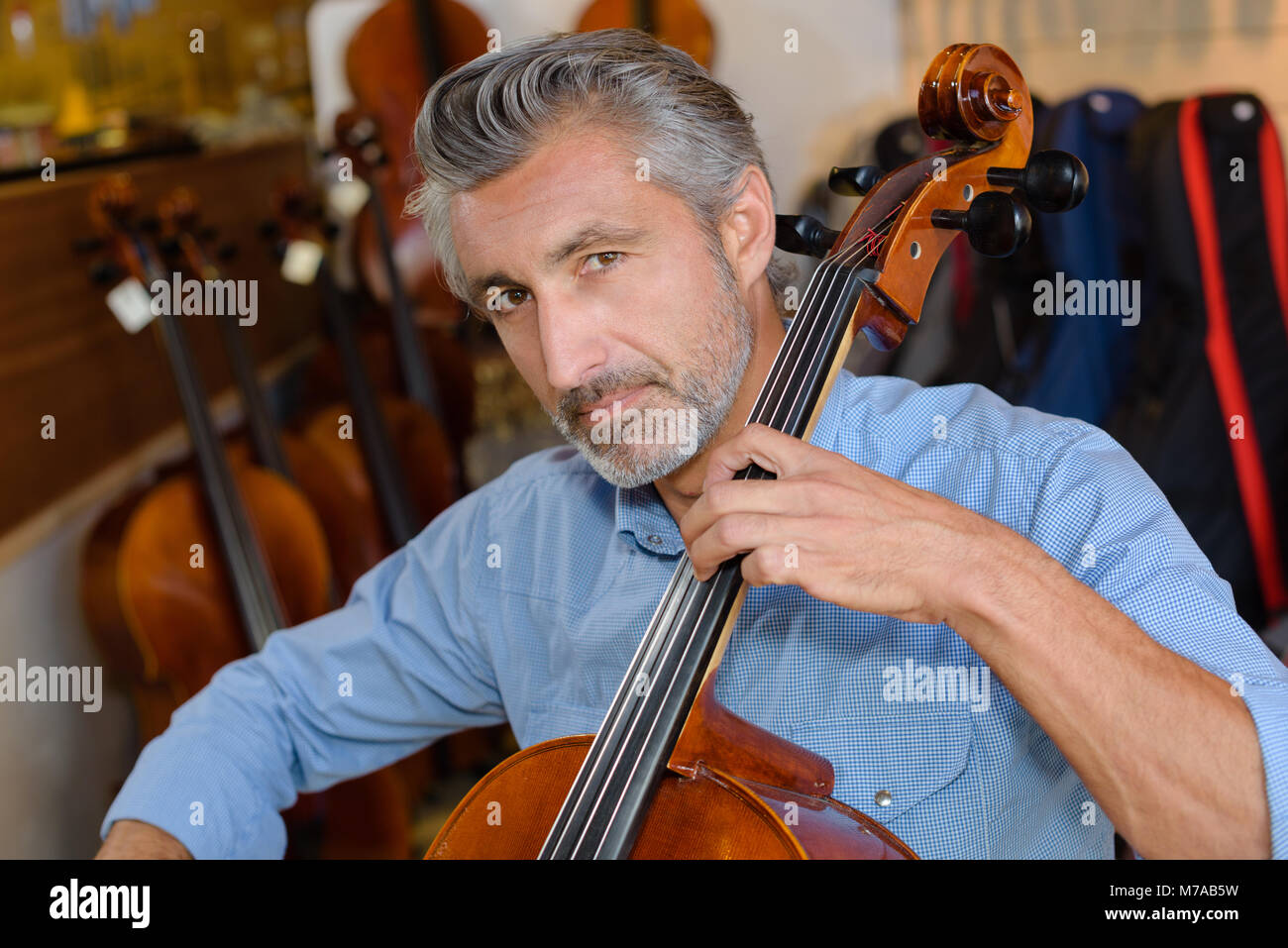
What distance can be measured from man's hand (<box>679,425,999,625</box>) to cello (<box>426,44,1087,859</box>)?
0.20 feet

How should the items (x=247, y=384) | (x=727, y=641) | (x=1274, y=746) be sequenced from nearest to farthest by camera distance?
(x=1274, y=746), (x=727, y=641), (x=247, y=384)

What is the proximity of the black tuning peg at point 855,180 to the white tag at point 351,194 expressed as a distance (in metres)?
1.41

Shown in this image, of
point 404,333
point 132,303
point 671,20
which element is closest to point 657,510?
point 132,303

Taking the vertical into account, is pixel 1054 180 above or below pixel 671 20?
below

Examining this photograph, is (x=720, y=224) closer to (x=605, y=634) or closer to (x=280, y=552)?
(x=605, y=634)

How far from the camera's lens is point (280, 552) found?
1804 millimetres

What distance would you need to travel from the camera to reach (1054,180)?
866 millimetres

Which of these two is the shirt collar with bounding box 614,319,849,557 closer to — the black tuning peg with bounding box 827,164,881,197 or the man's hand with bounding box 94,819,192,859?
the black tuning peg with bounding box 827,164,881,197

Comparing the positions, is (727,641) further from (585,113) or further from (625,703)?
(585,113)

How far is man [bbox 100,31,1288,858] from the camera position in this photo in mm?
708

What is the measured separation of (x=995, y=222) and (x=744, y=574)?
35 centimetres
